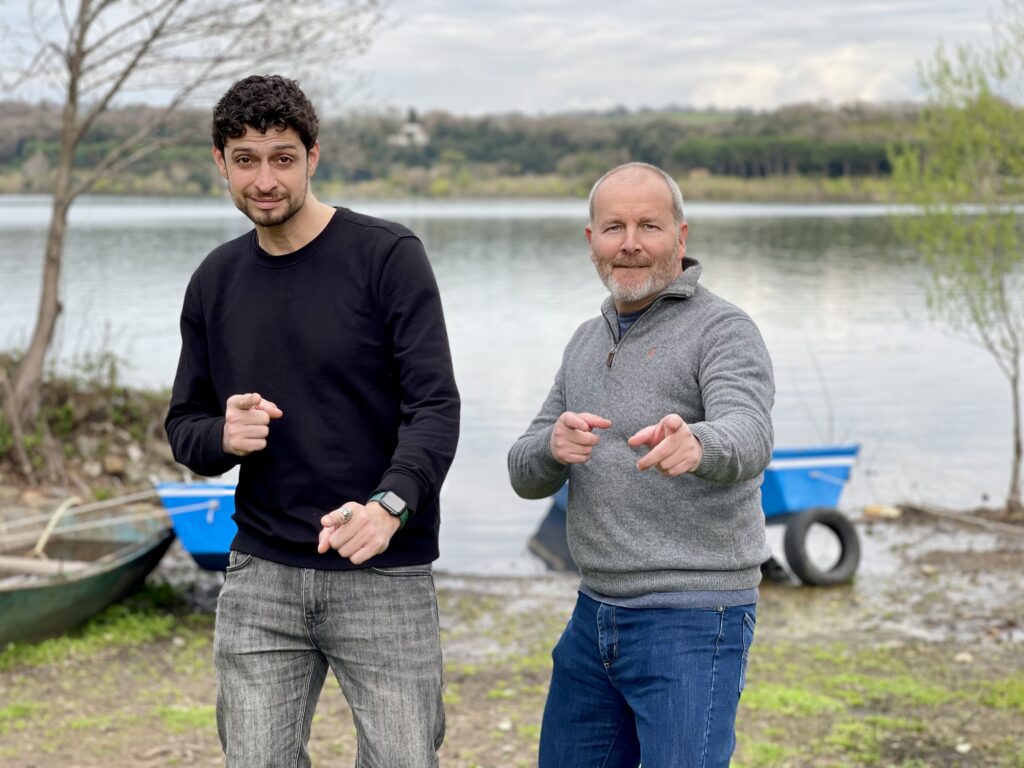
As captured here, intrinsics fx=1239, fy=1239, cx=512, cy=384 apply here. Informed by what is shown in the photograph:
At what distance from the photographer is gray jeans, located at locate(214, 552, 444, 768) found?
2980 millimetres

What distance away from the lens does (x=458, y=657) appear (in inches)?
312

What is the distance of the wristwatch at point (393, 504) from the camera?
275 centimetres

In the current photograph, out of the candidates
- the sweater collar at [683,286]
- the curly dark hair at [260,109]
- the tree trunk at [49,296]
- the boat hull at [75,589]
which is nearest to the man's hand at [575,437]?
the sweater collar at [683,286]

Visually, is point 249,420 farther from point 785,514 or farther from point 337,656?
point 785,514

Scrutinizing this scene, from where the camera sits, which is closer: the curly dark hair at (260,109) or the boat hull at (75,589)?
the curly dark hair at (260,109)

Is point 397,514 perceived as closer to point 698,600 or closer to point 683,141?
point 698,600

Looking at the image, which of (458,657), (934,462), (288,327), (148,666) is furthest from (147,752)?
(934,462)

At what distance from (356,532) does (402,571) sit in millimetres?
360

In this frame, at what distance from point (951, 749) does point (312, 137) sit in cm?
424

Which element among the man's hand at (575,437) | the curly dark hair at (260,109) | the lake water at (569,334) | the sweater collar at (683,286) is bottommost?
the lake water at (569,334)

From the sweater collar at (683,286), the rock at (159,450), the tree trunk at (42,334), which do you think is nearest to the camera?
the sweater collar at (683,286)

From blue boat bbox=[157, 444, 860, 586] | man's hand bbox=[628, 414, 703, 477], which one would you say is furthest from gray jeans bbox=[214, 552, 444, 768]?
blue boat bbox=[157, 444, 860, 586]

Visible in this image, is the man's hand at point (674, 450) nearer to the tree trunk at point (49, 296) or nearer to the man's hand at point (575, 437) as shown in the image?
the man's hand at point (575, 437)

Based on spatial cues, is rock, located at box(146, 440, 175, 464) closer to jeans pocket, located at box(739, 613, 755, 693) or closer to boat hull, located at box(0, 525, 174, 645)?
boat hull, located at box(0, 525, 174, 645)
